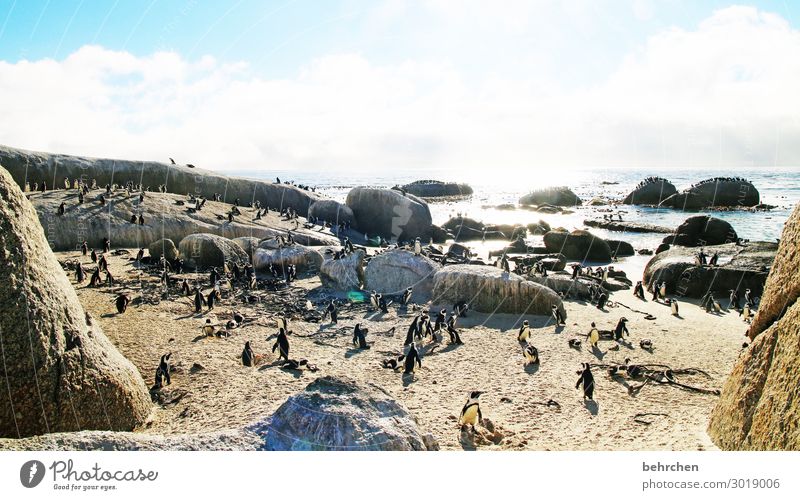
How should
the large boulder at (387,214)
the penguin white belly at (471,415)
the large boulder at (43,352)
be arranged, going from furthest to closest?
the large boulder at (387,214) < the penguin white belly at (471,415) < the large boulder at (43,352)

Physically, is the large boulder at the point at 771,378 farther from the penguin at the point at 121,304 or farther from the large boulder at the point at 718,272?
the large boulder at the point at 718,272

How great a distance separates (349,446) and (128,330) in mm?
7901

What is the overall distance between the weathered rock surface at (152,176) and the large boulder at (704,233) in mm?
23215

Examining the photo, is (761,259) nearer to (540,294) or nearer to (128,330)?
(540,294)

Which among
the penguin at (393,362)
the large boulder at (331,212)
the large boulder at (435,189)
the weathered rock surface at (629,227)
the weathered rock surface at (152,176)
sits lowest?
the penguin at (393,362)

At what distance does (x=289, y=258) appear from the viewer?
1983 cm

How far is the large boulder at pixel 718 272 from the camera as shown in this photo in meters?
19.1

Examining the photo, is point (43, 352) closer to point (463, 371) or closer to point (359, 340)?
point (359, 340)

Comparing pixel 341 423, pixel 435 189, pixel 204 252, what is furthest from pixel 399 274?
pixel 435 189

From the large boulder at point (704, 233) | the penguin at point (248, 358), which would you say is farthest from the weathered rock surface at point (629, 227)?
the penguin at point (248, 358)

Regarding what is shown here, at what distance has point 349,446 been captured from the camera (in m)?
4.87

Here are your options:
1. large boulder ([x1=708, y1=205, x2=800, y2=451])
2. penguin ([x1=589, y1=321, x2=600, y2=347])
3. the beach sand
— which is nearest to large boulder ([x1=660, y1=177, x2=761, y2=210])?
the beach sand

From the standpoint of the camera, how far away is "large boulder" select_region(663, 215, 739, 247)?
28.0 m

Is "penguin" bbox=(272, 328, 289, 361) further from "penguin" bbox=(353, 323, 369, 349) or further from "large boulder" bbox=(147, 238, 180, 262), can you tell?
"large boulder" bbox=(147, 238, 180, 262)
